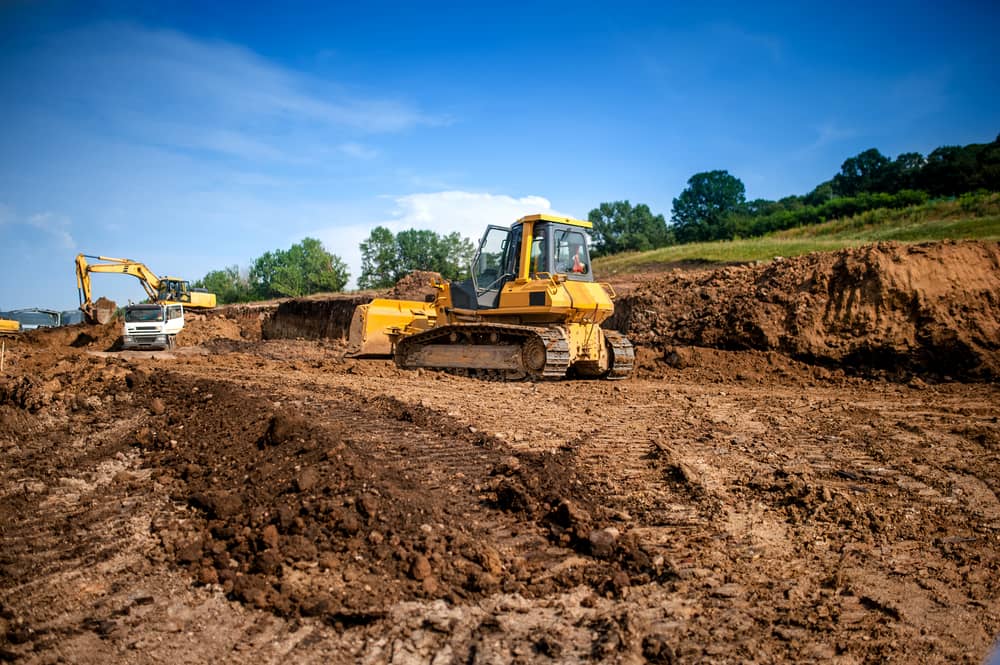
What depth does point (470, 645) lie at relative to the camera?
9.16ft

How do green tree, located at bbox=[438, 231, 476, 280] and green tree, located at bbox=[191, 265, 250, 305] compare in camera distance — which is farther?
green tree, located at bbox=[191, 265, 250, 305]

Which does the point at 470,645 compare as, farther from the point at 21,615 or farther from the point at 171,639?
the point at 21,615

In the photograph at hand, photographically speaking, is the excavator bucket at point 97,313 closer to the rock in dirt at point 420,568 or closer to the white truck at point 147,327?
the white truck at point 147,327

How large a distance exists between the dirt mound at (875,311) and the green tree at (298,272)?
153 ft

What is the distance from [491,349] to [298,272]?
62.1 m

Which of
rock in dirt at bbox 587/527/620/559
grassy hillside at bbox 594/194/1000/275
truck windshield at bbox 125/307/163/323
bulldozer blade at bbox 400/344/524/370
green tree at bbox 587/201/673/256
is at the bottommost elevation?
rock in dirt at bbox 587/527/620/559

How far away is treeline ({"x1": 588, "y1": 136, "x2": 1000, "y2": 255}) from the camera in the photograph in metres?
45.5

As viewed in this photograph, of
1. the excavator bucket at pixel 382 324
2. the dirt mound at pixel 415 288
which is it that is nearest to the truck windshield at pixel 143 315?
the dirt mound at pixel 415 288

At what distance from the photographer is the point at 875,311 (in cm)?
1159

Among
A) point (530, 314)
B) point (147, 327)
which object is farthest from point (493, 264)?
point (147, 327)

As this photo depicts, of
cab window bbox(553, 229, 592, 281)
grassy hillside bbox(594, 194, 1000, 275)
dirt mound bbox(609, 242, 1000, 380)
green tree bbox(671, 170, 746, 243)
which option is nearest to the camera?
cab window bbox(553, 229, 592, 281)

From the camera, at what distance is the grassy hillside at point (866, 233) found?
21.4m

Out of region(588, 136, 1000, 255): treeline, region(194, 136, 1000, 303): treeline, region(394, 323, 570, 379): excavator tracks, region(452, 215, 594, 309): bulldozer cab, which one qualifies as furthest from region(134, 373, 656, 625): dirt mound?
region(588, 136, 1000, 255): treeline

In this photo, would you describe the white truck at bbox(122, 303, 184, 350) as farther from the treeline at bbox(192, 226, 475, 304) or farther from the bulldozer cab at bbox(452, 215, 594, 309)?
the treeline at bbox(192, 226, 475, 304)
